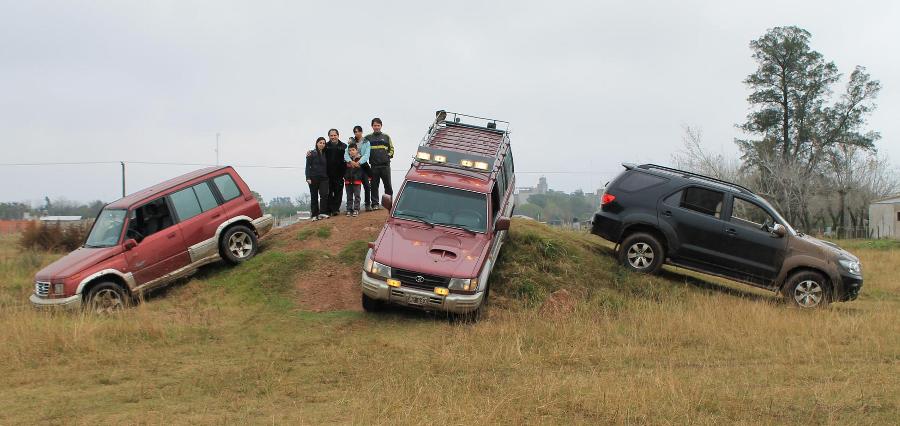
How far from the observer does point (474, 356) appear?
30.8ft

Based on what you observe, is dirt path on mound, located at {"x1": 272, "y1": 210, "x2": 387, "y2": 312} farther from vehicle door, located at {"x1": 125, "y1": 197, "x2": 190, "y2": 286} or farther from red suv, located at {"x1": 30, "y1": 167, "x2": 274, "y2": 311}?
vehicle door, located at {"x1": 125, "y1": 197, "x2": 190, "y2": 286}

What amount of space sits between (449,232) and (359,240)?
3.13 meters

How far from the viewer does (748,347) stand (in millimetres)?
10180

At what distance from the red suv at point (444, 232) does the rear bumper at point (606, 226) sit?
5.81ft

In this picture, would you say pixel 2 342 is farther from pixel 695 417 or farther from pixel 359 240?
pixel 695 417

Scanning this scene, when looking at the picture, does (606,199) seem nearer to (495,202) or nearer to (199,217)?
Result: (495,202)

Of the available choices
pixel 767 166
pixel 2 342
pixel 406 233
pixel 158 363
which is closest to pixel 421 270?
pixel 406 233

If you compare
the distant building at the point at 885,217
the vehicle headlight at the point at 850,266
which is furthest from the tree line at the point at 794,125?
the vehicle headlight at the point at 850,266

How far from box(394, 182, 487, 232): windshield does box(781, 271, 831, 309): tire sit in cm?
601

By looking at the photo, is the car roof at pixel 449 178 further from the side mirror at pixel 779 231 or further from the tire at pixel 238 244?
the side mirror at pixel 779 231

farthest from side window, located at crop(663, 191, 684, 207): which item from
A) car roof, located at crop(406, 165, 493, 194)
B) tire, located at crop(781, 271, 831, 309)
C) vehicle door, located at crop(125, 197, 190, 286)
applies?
vehicle door, located at crop(125, 197, 190, 286)

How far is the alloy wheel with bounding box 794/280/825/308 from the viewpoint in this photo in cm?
1371

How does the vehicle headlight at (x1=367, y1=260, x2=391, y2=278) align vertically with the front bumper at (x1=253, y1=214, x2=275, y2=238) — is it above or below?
below

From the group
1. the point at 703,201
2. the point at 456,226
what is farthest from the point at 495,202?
the point at 703,201
